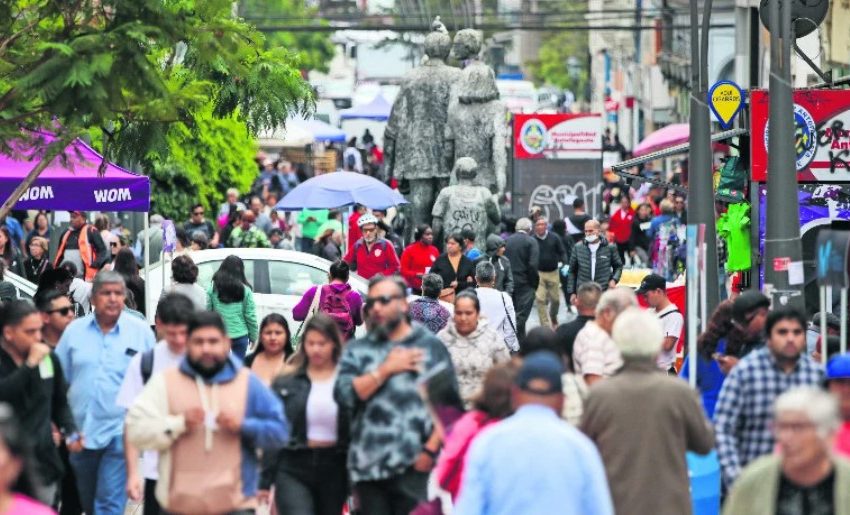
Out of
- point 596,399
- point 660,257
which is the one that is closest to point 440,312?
point 596,399

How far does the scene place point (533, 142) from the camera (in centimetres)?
3338

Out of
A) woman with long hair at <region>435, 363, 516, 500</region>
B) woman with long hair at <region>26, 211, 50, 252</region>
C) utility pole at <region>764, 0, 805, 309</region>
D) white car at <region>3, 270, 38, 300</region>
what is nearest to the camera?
woman with long hair at <region>435, 363, 516, 500</region>

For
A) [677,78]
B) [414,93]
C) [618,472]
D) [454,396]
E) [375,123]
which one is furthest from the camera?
[375,123]

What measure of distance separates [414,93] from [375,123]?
35.9m

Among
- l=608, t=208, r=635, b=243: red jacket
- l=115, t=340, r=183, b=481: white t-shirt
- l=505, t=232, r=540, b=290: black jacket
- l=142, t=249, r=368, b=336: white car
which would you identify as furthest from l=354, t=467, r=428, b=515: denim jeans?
l=608, t=208, r=635, b=243: red jacket

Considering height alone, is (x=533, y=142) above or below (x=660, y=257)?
above

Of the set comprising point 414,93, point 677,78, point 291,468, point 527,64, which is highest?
point 527,64

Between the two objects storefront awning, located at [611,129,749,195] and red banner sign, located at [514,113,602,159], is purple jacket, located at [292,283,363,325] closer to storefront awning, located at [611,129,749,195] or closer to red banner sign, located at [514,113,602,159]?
storefront awning, located at [611,129,749,195]

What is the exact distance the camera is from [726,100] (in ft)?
64.6

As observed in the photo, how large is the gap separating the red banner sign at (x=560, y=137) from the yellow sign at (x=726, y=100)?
1332 centimetres

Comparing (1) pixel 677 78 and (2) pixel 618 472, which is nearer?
(2) pixel 618 472

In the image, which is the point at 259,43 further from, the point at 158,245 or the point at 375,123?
the point at 375,123

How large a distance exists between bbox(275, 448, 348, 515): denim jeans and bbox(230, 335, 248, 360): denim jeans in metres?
5.02

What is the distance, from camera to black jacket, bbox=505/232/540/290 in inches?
878
